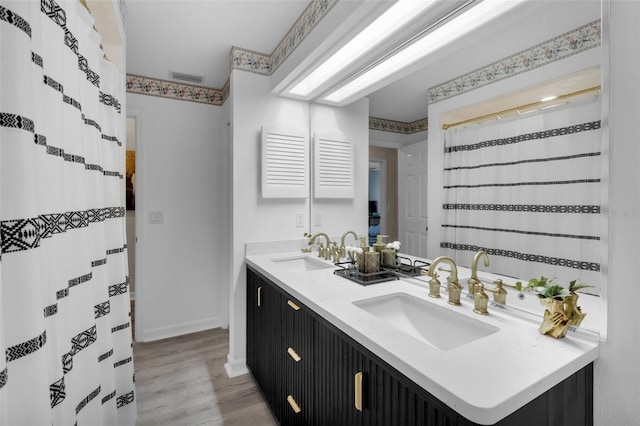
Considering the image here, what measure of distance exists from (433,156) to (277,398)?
4.97 feet

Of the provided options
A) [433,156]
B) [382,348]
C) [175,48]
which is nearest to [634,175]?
[433,156]

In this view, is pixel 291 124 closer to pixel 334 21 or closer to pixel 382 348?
pixel 334 21

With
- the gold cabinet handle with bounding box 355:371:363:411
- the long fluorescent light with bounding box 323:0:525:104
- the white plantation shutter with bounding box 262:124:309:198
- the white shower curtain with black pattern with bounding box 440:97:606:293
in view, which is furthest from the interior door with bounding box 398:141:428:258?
the white plantation shutter with bounding box 262:124:309:198

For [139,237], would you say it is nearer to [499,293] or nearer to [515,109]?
[499,293]

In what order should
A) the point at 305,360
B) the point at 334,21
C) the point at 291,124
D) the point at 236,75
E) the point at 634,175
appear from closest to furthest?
the point at 634,175 < the point at 305,360 < the point at 334,21 < the point at 236,75 < the point at 291,124

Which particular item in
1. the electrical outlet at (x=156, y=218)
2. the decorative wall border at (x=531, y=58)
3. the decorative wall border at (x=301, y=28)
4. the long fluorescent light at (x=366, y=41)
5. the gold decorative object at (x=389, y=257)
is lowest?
the gold decorative object at (x=389, y=257)

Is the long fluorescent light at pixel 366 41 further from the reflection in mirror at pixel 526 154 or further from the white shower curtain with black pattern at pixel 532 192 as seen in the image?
the white shower curtain with black pattern at pixel 532 192

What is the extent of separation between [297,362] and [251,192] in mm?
1279

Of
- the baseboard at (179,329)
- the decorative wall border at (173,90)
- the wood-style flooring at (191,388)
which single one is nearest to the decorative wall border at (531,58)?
the wood-style flooring at (191,388)

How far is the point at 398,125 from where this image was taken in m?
1.51

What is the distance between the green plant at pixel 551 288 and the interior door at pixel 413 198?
0.50 metres

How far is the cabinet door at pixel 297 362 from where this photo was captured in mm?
1290

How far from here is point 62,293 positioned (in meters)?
0.85

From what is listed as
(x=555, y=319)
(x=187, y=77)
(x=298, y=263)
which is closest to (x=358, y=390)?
(x=555, y=319)
